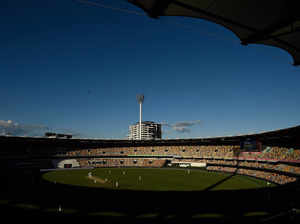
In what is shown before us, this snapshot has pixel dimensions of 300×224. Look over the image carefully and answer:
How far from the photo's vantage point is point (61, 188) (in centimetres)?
2238

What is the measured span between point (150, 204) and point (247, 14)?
17535 mm

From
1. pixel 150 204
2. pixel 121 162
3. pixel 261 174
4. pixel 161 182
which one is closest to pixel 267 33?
pixel 150 204

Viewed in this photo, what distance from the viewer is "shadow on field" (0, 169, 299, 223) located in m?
16.3

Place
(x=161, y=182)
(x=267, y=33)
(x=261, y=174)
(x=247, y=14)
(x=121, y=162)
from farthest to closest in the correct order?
(x=121, y=162) → (x=261, y=174) → (x=161, y=182) → (x=267, y=33) → (x=247, y=14)

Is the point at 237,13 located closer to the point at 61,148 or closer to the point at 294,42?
the point at 294,42

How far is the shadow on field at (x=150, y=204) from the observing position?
16312 millimetres

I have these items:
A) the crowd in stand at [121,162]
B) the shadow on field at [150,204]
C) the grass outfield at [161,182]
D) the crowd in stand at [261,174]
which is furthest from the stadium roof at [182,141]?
A: the shadow on field at [150,204]

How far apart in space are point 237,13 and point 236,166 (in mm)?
56286

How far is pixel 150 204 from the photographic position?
19172mm

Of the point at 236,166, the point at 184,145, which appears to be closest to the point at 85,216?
the point at 236,166

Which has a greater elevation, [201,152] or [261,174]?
[201,152]

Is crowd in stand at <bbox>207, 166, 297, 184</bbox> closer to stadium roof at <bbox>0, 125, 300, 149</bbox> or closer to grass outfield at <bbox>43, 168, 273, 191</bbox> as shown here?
grass outfield at <bbox>43, 168, 273, 191</bbox>

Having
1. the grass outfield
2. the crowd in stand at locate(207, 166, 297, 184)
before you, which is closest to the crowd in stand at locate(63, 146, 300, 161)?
the crowd in stand at locate(207, 166, 297, 184)

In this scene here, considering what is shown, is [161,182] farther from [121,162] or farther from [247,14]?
[247,14]
